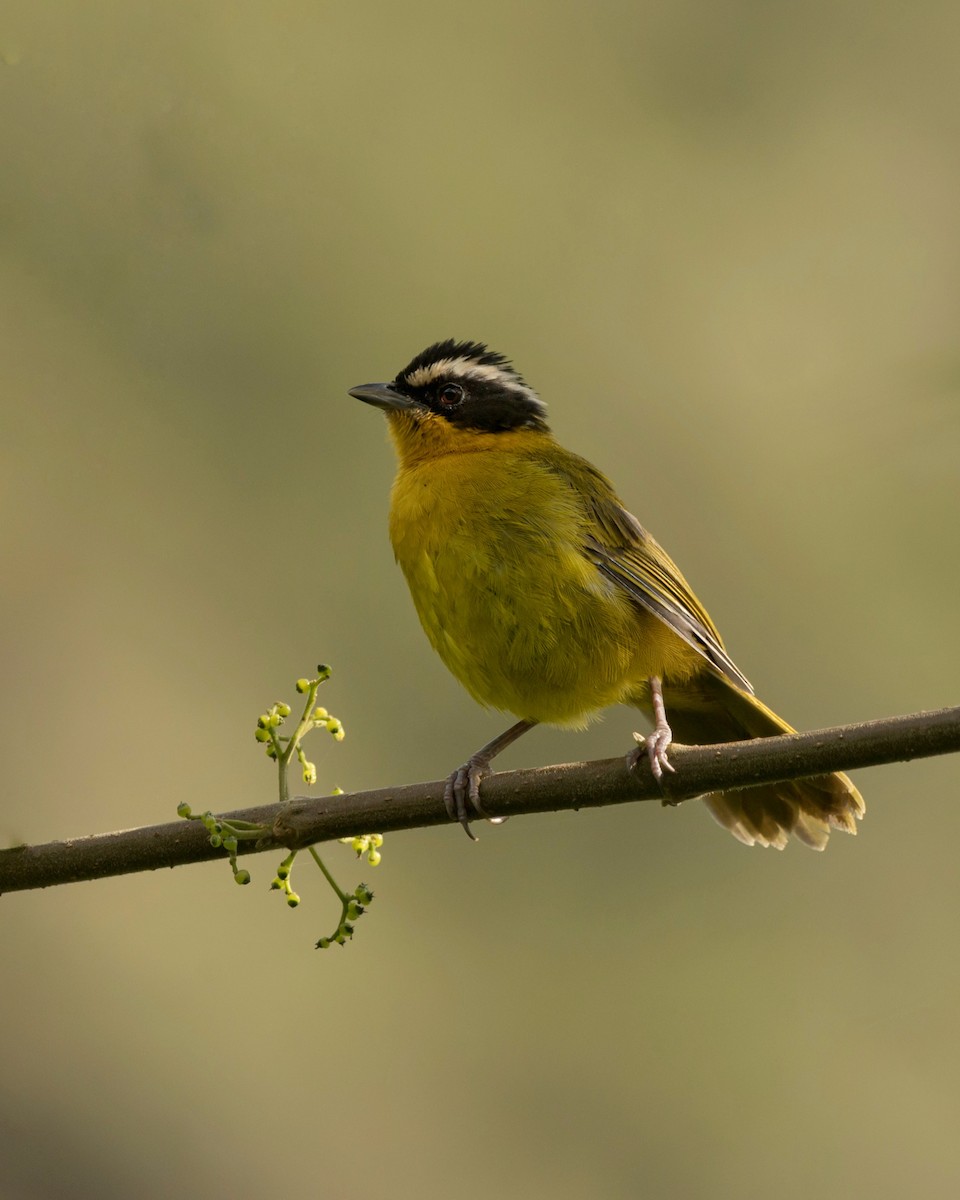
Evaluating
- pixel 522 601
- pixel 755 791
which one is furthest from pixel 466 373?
pixel 755 791

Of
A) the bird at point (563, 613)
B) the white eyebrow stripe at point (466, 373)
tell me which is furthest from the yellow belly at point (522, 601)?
the white eyebrow stripe at point (466, 373)

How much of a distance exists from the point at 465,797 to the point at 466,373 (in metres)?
2.08

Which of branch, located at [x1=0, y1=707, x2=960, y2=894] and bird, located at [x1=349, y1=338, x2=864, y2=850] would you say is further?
bird, located at [x1=349, y1=338, x2=864, y2=850]

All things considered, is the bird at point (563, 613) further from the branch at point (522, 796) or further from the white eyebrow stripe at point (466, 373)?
the branch at point (522, 796)

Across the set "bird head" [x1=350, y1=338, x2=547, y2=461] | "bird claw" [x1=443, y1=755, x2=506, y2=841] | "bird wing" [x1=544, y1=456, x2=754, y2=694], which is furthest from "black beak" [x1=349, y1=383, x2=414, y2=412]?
"bird claw" [x1=443, y1=755, x2=506, y2=841]

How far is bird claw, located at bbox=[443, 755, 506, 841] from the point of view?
301 centimetres

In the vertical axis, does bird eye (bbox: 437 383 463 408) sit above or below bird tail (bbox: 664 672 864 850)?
above

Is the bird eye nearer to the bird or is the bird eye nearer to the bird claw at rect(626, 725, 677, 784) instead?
the bird

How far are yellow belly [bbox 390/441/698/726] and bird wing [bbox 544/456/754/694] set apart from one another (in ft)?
0.19

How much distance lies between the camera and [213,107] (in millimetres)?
10680

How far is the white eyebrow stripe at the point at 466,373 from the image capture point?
5.07 m

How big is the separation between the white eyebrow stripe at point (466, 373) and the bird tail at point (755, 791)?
1.33 meters

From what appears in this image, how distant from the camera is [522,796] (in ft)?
10.0

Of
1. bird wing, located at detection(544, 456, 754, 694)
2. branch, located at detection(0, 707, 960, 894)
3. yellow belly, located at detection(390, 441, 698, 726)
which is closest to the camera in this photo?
branch, located at detection(0, 707, 960, 894)
